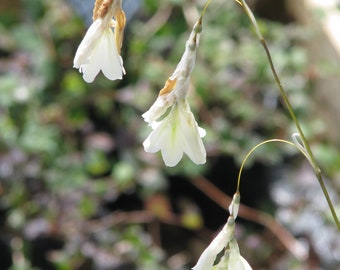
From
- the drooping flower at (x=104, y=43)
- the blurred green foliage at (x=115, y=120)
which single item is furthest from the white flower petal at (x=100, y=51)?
the blurred green foliage at (x=115, y=120)

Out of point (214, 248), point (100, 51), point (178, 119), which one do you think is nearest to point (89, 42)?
point (100, 51)

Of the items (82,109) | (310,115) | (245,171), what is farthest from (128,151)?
(310,115)

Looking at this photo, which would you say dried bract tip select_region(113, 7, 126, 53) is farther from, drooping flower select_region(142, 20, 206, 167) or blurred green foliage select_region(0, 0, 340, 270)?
blurred green foliage select_region(0, 0, 340, 270)

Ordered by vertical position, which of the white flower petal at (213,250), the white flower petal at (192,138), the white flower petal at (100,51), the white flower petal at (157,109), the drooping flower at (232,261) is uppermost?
the white flower petal at (100,51)

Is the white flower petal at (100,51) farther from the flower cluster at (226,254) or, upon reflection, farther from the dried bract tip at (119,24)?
the flower cluster at (226,254)

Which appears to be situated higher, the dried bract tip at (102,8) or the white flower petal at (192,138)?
the dried bract tip at (102,8)

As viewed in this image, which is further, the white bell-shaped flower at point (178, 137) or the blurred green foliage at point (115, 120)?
A: the blurred green foliage at point (115, 120)
